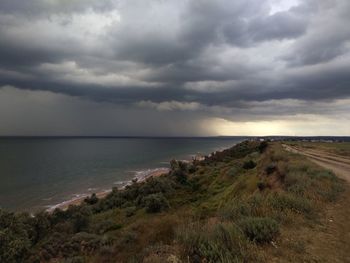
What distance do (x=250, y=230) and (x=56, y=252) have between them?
16043 millimetres

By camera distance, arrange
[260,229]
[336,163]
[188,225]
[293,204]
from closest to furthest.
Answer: [260,229]
[188,225]
[293,204]
[336,163]

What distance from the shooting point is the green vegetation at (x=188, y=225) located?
5918 mm

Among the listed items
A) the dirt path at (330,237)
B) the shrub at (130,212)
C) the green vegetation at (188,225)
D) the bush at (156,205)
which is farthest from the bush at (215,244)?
the shrub at (130,212)

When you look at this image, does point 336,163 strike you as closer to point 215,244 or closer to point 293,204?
point 293,204

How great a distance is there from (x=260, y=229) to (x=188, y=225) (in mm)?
1866

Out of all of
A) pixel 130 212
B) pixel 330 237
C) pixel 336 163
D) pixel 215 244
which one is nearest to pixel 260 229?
pixel 215 244

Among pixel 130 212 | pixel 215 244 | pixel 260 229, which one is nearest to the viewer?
pixel 215 244

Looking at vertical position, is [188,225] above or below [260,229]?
below

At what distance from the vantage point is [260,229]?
6.54 meters

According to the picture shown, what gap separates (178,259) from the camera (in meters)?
5.49

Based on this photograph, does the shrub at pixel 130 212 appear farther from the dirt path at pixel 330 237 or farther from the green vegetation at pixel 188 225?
the dirt path at pixel 330 237

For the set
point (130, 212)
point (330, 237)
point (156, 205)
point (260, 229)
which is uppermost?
point (260, 229)

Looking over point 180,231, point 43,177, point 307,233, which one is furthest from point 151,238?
point 43,177

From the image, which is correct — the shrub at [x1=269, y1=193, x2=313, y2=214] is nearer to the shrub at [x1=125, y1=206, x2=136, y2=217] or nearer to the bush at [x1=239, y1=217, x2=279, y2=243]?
the bush at [x1=239, y1=217, x2=279, y2=243]
